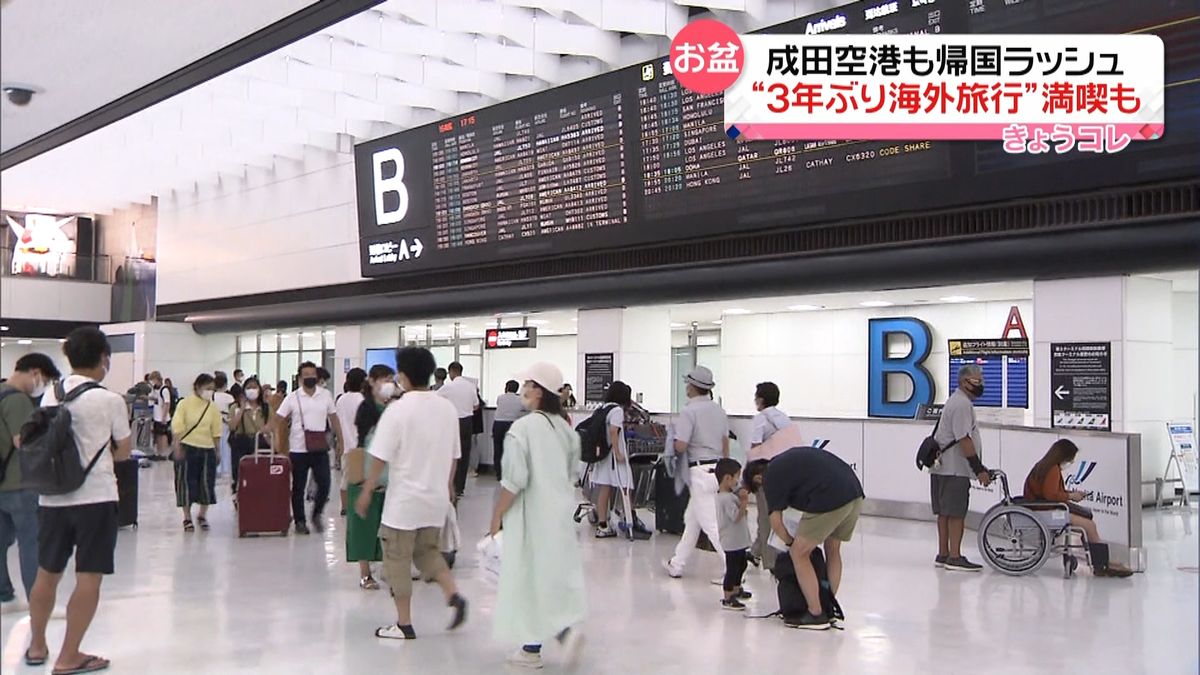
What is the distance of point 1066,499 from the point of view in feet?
26.7

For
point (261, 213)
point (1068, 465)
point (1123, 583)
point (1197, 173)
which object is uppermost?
point (261, 213)

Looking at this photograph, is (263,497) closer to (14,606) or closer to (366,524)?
(366,524)

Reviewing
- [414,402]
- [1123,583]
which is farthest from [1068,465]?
[414,402]

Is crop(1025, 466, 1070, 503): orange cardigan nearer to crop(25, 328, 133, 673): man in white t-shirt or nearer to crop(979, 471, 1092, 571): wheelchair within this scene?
crop(979, 471, 1092, 571): wheelchair

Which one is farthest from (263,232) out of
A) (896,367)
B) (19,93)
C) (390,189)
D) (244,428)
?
(19,93)

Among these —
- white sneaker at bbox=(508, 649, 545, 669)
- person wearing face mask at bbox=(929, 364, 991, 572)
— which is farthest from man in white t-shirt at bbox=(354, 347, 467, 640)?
person wearing face mask at bbox=(929, 364, 991, 572)

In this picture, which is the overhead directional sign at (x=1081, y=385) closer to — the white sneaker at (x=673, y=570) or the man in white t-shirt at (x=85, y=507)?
the white sneaker at (x=673, y=570)

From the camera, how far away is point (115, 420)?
4.90 m

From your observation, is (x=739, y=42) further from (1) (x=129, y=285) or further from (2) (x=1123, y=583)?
(1) (x=129, y=285)

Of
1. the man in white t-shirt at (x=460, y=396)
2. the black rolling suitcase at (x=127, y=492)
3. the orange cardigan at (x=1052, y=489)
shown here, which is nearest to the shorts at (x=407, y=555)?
the orange cardigan at (x=1052, y=489)

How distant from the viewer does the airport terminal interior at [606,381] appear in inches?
215

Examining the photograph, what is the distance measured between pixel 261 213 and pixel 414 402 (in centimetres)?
1406

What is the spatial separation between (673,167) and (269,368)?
14428mm
